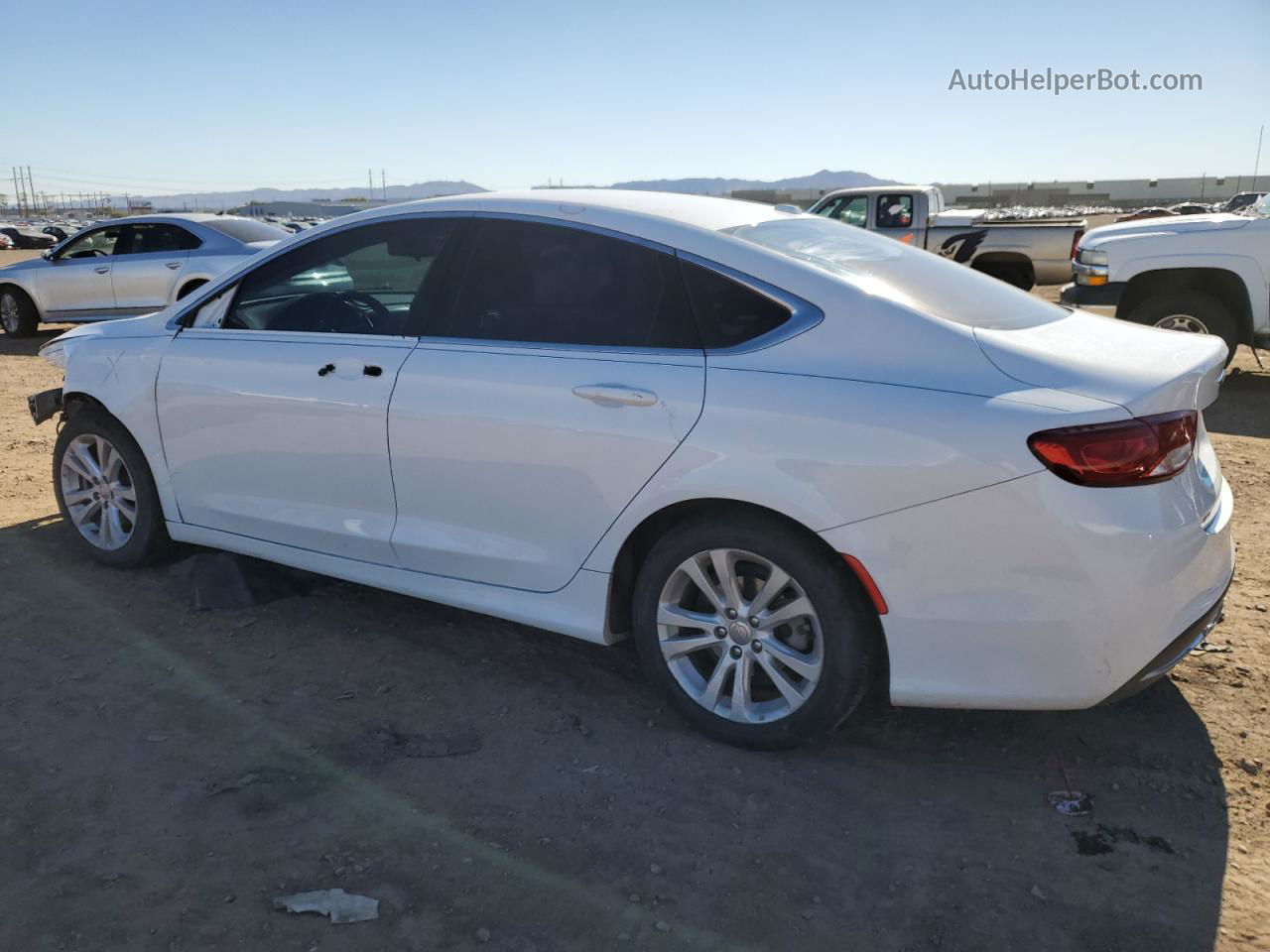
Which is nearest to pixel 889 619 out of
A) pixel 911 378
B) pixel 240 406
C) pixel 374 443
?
pixel 911 378

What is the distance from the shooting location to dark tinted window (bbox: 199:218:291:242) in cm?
1226

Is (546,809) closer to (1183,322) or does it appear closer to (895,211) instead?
(1183,322)

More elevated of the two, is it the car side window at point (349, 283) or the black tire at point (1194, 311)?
the car side window at point (349, 283)

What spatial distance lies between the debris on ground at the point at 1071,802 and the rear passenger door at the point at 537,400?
157 centimetres

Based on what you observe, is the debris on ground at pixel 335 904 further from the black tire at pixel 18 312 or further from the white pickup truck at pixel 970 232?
the white pickup truck at pixel 970 232

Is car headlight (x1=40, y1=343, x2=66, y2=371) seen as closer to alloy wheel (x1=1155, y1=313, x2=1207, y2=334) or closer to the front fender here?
the front fender

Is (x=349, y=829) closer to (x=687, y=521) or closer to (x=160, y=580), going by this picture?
(x=687, y=521)

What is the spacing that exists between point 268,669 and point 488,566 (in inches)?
41.2

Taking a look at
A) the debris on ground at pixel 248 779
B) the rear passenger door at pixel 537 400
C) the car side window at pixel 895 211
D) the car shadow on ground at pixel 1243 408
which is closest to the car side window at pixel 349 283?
the rear passenger door at pixel 537 400

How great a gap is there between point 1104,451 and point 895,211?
14.7 metres

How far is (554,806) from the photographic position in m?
3.16

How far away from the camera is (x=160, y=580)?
4.95 meters

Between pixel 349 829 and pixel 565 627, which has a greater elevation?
pixel 565 627

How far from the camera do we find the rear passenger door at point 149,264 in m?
12.4
